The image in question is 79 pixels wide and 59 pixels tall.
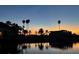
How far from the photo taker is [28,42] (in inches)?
359

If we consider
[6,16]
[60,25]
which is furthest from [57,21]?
[6,16]

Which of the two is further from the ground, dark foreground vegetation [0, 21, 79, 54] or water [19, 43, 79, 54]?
dark foreground vegetation [0, 21, 79, 54]

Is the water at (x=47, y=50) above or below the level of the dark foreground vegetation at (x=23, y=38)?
below

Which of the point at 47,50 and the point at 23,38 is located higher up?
the point at 23,38
